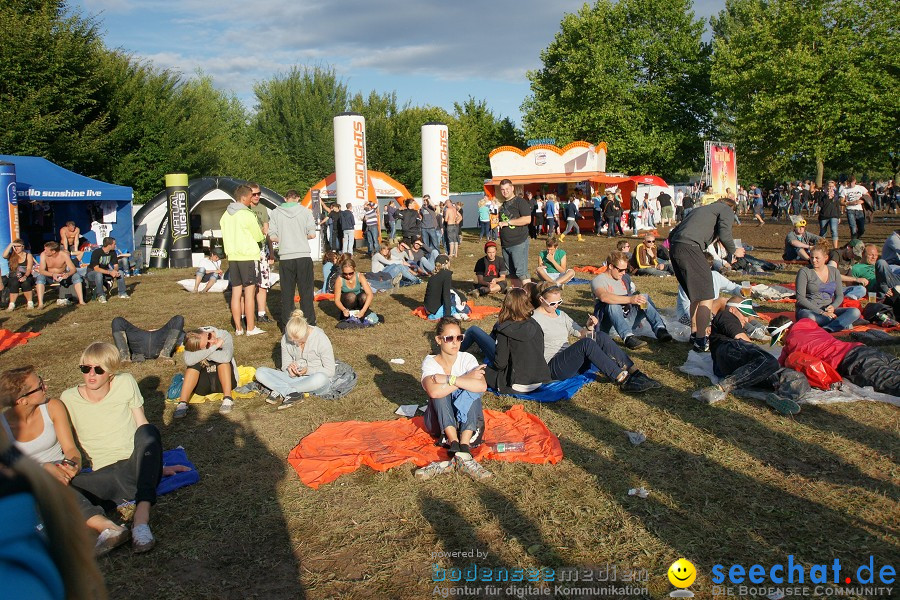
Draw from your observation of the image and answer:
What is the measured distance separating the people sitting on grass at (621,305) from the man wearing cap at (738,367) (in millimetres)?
1387

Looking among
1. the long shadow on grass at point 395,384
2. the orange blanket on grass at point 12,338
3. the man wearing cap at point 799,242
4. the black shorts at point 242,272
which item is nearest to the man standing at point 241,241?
the black shorts at point 242,272

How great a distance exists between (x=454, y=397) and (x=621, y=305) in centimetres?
368

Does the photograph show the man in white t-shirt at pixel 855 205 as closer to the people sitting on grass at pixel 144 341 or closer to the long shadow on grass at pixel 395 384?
the long shadow on grass at pixel 395 384

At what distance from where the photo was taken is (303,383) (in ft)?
20.9

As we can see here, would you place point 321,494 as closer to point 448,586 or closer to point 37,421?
point 448,586

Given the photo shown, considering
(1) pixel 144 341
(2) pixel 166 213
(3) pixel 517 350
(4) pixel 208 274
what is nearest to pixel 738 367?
(3) pixel 517 350

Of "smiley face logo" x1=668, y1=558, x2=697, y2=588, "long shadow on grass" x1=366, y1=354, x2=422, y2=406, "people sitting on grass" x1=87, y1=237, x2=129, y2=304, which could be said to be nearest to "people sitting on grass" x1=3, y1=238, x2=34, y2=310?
"people sitting on grass" x1=87, y1=237, x2=129, y2=304

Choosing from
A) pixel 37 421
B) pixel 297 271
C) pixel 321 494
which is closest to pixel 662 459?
pixel 321 494

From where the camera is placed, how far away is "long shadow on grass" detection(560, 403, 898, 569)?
341cm

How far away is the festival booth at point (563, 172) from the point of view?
25906mm

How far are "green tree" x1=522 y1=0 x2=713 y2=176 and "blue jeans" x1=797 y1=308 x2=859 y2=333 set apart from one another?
31247 millimetres

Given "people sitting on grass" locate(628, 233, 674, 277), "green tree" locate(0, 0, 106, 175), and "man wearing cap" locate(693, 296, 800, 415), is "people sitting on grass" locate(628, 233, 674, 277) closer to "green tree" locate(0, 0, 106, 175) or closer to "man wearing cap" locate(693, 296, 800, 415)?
"man wearing cap" locate(693, 296, 800, 415)

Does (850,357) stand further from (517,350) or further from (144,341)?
(144,341)

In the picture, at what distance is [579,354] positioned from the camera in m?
6.15
